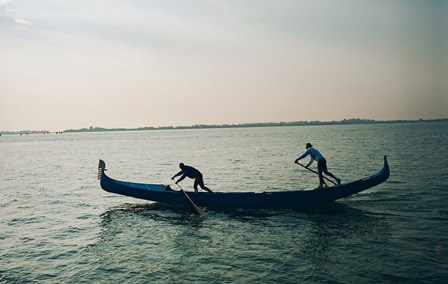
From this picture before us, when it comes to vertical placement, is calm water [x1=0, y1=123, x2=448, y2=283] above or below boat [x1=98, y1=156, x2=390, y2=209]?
below

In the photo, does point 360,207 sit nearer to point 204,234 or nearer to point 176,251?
point 204,234

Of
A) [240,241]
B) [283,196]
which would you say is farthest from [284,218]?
[240,241]

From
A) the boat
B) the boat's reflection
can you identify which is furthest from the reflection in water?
the boat

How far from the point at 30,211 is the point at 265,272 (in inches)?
574

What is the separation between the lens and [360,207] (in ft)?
47.9

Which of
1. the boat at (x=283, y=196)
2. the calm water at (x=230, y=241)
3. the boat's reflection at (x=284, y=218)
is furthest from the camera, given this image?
the boat at (x=283, y=196)

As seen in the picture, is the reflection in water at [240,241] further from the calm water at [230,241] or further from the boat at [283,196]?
the boat at [283,196]

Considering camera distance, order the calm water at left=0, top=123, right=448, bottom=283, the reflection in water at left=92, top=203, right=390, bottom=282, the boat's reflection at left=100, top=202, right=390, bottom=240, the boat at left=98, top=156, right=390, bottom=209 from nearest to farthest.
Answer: the calm water at left=0, top=123, right=448, bottom=283, the reflection in water at left=92, top=203, right=390, bottom=282, the boat's reflection at left=100, top=202, right=390, bottom=240, the boat at left=98, top=156, right=390, bottom=209

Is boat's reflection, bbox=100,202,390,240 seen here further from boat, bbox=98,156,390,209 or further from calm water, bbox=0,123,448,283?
boat, bbox=98,156,390,209

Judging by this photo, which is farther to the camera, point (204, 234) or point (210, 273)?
point (204, 234)

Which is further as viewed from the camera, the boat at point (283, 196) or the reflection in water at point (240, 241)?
the boat at point (283, 196)

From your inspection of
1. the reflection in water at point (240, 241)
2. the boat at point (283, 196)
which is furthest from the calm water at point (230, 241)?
→ the boat at point (283, 196)

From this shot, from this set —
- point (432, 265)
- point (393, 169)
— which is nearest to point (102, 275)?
point (432, 265)

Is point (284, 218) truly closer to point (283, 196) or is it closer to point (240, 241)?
point (283, 196)
